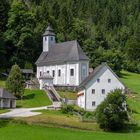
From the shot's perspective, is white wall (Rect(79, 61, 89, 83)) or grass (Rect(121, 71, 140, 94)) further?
grass (Rect(121, 71, 140, 94))

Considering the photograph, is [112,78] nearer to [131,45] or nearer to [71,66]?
[71,66]

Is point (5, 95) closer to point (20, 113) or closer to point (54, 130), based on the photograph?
point (20, 113)

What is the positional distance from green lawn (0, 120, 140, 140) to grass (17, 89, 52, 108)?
16801 millimetres

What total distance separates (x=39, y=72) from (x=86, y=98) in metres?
27.9

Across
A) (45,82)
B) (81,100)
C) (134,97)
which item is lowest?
(81,100)

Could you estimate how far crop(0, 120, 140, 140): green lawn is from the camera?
49.4 metres

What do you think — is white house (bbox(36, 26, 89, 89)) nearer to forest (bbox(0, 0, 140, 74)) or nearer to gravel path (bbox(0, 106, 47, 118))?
forest (bbox(0, 0, 140, 74))

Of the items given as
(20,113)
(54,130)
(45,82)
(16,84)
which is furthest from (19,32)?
(54,130)

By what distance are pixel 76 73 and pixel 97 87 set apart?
12.9 metres

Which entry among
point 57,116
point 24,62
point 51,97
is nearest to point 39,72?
point 24,62

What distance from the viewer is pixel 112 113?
59.0 meters

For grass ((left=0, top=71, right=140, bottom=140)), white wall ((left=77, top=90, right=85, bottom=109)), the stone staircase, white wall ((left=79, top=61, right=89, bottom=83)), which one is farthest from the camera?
white wall ((left=79, top=61, right=89, bottom=83))

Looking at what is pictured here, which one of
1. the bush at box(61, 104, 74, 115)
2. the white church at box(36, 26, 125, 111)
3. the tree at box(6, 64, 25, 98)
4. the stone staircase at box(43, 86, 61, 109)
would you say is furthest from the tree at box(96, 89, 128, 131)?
the tree at box(6, 64, 25, 98)

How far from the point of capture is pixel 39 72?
9956 centimetres
